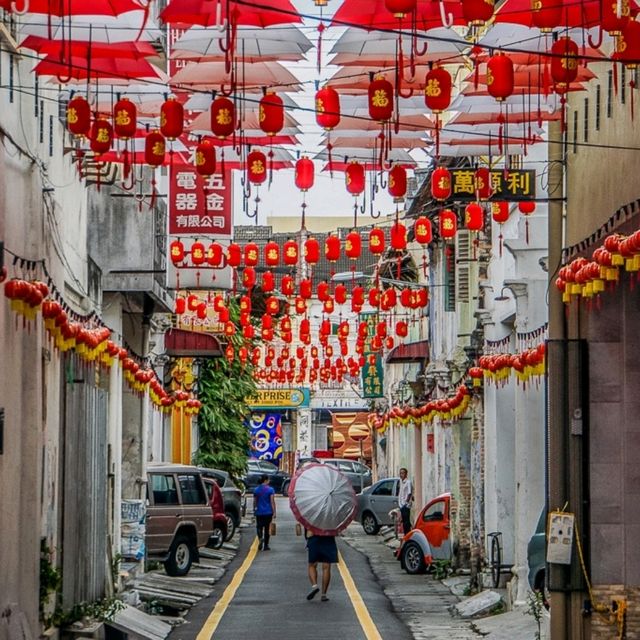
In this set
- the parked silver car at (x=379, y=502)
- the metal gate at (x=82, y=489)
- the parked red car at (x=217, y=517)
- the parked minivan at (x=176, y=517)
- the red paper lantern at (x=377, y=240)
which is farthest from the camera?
the parked silver car at (x=379, y=502)

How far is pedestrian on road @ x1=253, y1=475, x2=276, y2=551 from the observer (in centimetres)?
3956

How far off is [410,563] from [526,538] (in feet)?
32.8

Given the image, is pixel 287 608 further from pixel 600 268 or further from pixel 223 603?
pixel 600 268

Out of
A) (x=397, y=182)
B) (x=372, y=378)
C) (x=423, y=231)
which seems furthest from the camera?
(x=372, y=378)

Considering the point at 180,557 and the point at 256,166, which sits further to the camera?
the point at 180,557

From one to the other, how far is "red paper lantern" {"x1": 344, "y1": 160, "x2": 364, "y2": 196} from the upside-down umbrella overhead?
7.66 meters

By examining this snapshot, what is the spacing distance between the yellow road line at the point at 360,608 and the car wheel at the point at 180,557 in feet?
10.3

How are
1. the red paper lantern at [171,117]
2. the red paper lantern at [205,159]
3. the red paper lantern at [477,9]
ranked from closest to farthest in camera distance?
the red paper lantern at [477,9] < the red paper lantern at [171,117] < the red paper lantern at [205,159]

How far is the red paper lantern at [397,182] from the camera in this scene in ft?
68.9

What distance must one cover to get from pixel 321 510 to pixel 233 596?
2192 millimetres

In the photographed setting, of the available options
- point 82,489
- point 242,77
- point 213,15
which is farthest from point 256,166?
point 213,15

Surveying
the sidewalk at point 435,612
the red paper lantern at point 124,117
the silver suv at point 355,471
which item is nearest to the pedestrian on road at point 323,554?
the sidewalk at point 435,612

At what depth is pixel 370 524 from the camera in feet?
161

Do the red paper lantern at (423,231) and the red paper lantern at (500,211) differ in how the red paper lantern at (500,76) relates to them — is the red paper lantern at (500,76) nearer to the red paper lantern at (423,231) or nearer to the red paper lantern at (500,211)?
the red paper lantern at (500,211)
